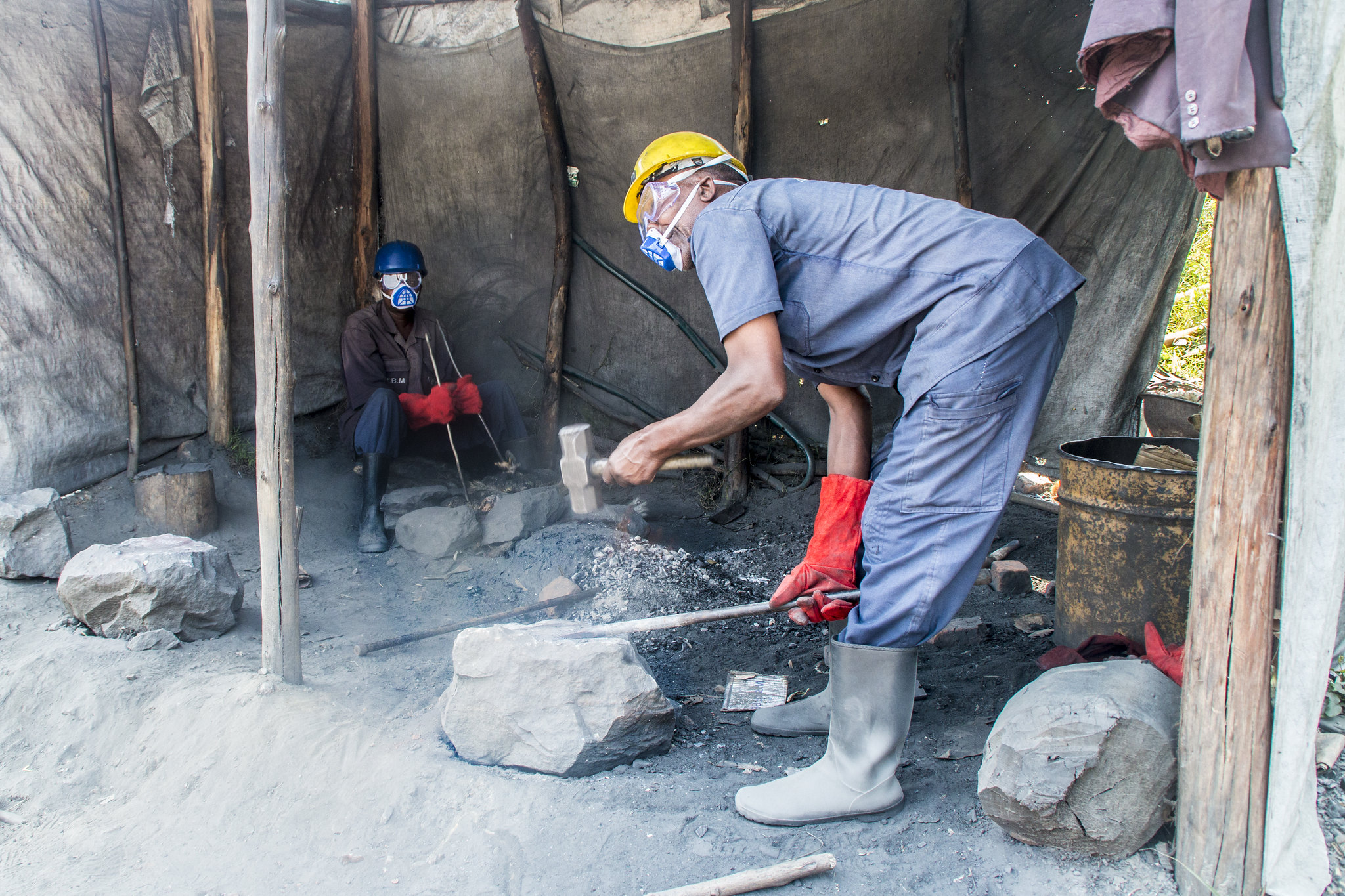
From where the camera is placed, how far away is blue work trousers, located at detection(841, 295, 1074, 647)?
1993 mm

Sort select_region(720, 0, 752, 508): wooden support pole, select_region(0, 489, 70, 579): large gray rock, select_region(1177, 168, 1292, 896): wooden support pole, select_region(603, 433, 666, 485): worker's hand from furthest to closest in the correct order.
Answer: select_region(720, 0, 752, 508): wooden support pole → select_region(0, 489, 70, 579): large gray rock → select_region(603, 433, 666, 485): worker's hand → select_region(1177, 168, 1292, 896): wooden support pole

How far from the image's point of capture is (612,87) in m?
5.47

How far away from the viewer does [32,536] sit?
3.75m

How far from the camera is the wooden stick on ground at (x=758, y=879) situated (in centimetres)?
186

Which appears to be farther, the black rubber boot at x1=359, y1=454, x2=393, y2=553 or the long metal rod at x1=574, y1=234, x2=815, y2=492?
the long metal rod at x1=574, y1=234, x2=815, y2=492

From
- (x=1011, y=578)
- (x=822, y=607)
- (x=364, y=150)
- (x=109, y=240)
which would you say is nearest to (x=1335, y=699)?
(x=822, y=607)

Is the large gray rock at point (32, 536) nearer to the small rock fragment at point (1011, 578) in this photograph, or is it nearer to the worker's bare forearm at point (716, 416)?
the worker's bare forearm at point (716, 416)

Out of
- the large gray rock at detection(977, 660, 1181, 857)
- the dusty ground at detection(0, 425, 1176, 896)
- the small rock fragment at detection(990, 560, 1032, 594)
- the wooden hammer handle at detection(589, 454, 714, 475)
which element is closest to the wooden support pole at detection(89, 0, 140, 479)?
the dusty ground at detection(0, 425, 1176, 896)

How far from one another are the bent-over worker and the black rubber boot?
9.48 ft

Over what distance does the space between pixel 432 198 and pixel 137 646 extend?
3.77 m

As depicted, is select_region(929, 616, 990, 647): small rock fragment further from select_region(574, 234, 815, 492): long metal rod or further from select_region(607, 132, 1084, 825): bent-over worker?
select_region(574, 234, 815, 492): long metal rod

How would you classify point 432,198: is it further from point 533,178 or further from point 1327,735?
point 1327,735

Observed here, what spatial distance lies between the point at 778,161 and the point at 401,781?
13.7 feet

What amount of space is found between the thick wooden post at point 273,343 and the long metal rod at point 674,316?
308cm
